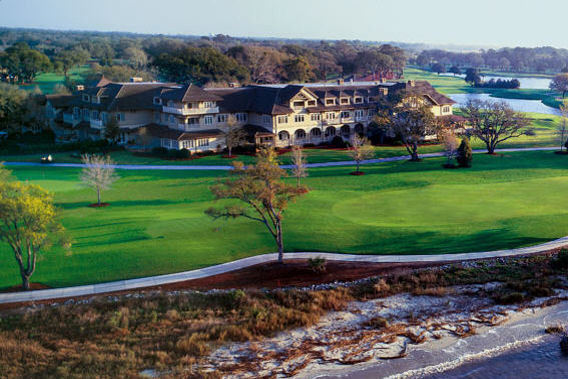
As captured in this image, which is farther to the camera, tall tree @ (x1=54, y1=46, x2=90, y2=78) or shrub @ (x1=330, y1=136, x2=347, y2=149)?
tall tree @ (x1=54, y1=46, x2=90, y2=78)

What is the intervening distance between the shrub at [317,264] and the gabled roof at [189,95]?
126 ft

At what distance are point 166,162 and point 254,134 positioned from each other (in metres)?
10.4

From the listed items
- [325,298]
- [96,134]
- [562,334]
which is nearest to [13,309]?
[325,298]

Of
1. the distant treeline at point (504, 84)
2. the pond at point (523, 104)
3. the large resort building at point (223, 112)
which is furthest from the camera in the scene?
the distant treeline at point (504, 84)

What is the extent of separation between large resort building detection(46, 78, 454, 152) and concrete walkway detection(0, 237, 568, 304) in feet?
112

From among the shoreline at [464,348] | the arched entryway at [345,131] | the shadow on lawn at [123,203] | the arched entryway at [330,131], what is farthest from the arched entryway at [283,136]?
the shoreline at [464,348]

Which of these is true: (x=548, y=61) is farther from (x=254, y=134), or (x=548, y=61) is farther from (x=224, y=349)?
(x=224, y=349)

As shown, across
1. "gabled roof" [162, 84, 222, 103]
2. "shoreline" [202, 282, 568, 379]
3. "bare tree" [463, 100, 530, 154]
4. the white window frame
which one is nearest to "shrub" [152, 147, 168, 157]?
"gabled roof" [162, 84, 222, 103]

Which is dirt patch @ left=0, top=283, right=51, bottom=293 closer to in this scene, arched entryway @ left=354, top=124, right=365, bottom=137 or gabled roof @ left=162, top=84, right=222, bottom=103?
gabled roof @ left=162, top=84, right=222, bottom=103

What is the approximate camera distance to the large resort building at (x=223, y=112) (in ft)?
202

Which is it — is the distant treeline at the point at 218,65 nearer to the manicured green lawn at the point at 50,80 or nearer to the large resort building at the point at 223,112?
the manicured green lawn at the point at 50,80

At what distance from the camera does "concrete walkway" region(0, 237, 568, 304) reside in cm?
2402

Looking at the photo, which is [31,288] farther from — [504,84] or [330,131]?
[504,84]

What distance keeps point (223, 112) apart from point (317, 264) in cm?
3995
